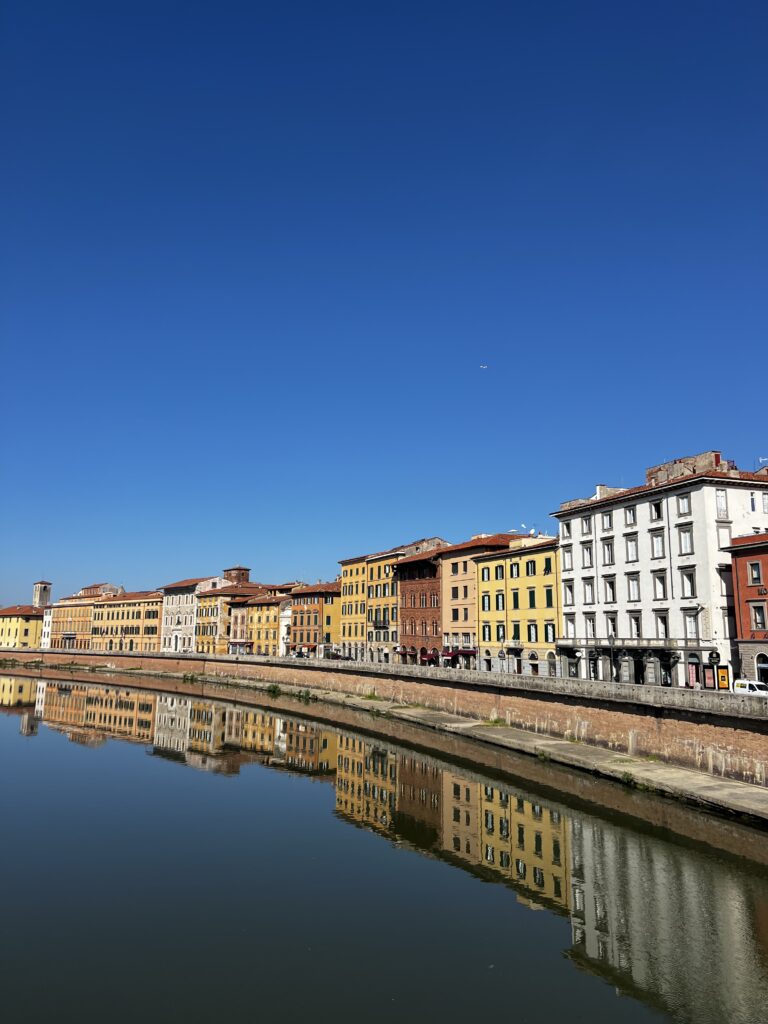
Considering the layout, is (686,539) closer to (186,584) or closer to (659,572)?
(659,572)

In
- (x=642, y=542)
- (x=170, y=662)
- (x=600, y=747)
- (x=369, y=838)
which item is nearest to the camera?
(x=369, y=838)

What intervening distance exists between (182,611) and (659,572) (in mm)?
99796

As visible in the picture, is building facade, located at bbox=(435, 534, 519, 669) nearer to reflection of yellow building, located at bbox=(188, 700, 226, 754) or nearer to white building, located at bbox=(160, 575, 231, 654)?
reflection of yellow building, located at bbox=(188, 700, 226, 754)

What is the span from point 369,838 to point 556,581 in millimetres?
35666

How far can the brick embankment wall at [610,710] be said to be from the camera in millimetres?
32094

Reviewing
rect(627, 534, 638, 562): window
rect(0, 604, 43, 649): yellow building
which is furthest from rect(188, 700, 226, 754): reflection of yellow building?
rect(0, 604, 43, 649): yellow building

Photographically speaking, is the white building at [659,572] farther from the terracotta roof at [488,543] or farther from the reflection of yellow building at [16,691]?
the reflection of yellow building at [16,691]

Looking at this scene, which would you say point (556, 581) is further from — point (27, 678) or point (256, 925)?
point (27, 678)

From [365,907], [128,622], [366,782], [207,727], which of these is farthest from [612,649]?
[128,622]

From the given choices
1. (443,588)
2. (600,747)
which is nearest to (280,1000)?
(600,747)

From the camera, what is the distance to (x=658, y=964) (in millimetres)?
18625

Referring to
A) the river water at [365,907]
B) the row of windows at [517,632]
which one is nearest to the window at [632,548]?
the row of windows at [517,632]

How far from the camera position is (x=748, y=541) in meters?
45.8

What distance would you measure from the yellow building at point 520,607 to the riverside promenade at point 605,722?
7860 millimetres
